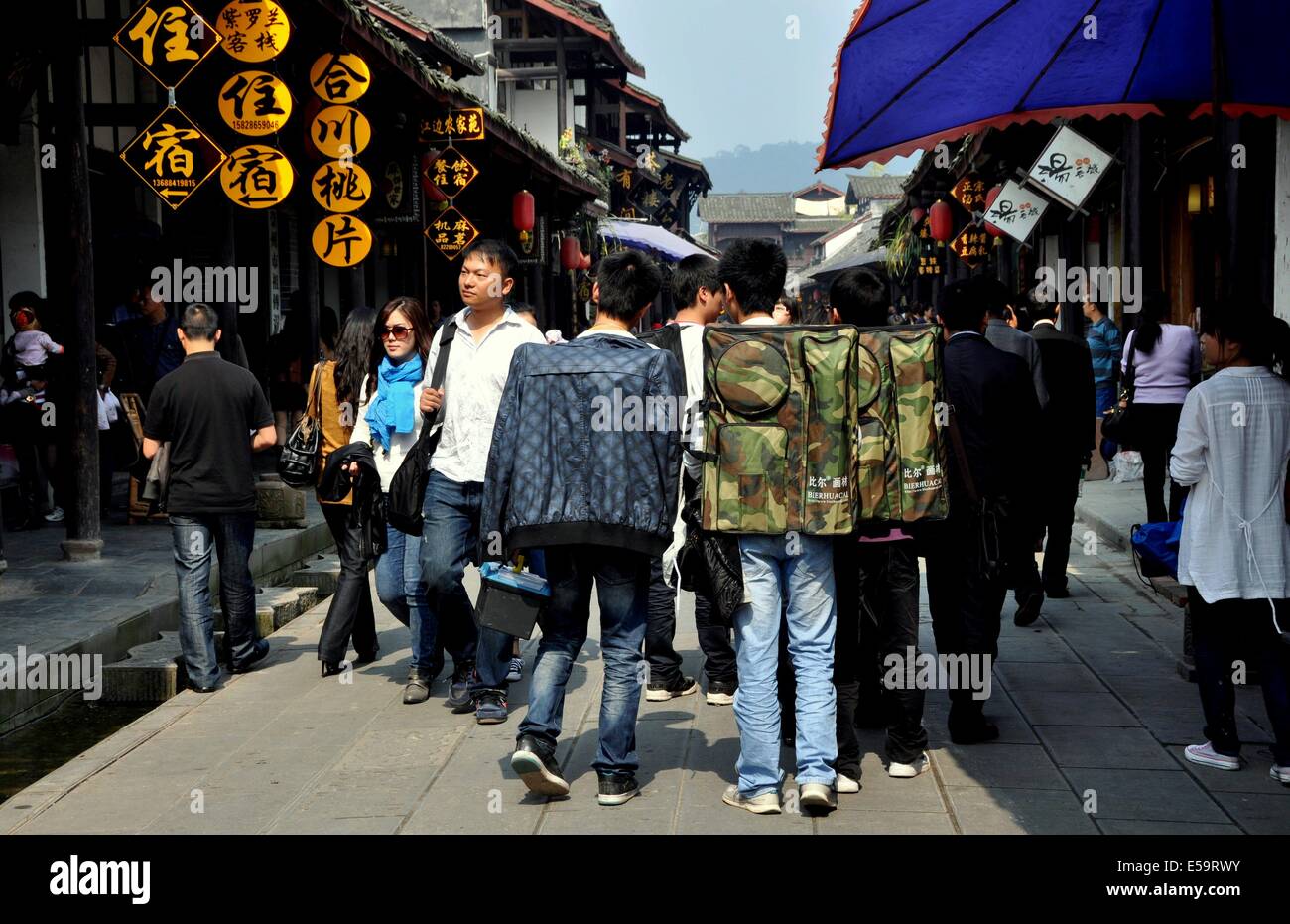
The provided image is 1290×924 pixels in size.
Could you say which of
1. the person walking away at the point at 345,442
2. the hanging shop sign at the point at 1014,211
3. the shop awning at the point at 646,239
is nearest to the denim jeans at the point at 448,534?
the person walking away at the point at 345,442

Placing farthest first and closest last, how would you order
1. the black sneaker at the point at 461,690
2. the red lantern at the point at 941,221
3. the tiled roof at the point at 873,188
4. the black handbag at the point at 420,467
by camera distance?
the tiled roof at the point at 873,188 < the red lantern at the point at 941,221 < the black sneaker at the point at 461,690 < the black handbag at the point at 420,467

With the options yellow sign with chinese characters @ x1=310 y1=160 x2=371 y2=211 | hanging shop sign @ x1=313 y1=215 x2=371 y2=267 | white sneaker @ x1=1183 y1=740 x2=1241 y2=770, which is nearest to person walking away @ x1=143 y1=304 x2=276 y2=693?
white sneaker @ x1=1183 y1=740 x2=1241 y2=770

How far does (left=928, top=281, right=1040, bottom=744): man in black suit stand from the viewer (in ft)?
18.3

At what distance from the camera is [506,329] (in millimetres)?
6043

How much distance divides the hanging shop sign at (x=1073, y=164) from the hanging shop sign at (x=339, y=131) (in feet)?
21.0

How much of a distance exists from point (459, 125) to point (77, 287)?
23.4 ft

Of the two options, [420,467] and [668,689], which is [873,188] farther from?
[420,467]

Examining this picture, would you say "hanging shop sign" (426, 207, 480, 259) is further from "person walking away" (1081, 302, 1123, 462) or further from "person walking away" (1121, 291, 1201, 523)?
"person walking away" (1121, 291, 1201, 523)

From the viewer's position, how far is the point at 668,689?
655cm

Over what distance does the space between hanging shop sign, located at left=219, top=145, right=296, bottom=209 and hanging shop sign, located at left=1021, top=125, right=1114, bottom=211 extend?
7.37 m

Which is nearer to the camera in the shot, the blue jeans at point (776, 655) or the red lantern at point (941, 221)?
the blue jeans at point (776, 655)

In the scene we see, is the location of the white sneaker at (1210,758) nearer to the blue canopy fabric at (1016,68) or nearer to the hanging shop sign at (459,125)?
the blue canopy fabric at (1016,68)

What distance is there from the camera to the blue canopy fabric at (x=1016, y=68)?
6074mm

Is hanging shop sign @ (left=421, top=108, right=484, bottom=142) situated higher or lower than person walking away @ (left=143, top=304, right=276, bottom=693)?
higher
